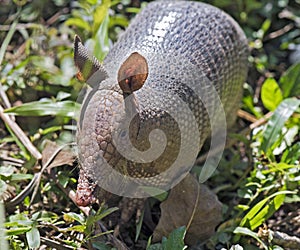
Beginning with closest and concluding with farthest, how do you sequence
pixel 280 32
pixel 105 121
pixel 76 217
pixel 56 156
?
pixel 105 121 → pixel 76 217 → pixel 56 156 → pixel 280 32

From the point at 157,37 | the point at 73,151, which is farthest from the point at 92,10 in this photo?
the point at 73,151

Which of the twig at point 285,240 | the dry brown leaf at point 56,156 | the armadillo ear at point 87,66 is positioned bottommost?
the twig at point 285,240

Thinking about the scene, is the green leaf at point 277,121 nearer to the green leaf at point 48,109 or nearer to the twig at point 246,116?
the twig at point 246,116

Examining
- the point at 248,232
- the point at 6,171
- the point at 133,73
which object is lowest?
the point at 248,232

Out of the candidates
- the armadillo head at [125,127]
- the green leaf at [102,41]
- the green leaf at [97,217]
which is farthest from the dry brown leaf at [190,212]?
the green leaf at [102,41]

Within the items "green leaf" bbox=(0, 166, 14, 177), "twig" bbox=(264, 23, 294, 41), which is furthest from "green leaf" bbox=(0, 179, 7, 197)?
"twig" bbox=(264, 23, 294, 41)

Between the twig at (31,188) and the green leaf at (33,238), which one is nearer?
the green leaf at (33,238)

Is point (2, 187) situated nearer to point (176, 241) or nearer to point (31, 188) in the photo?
point (31, 188)

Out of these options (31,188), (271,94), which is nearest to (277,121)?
(271,94)
